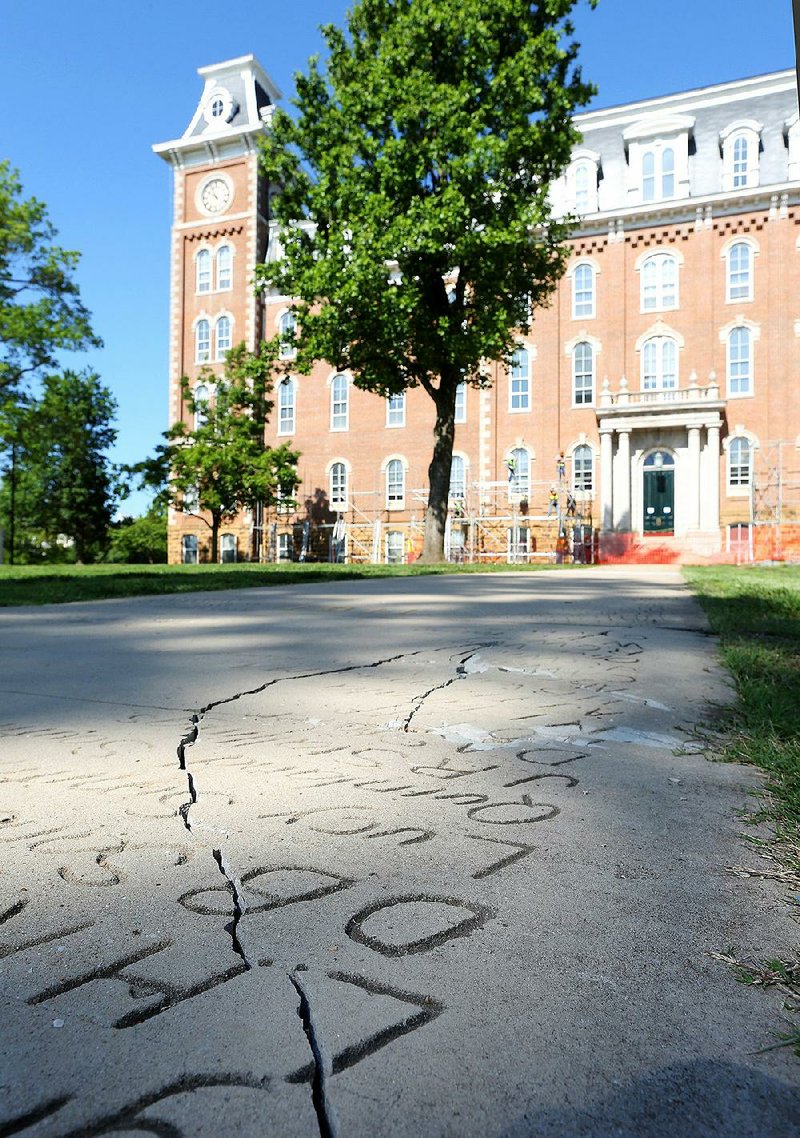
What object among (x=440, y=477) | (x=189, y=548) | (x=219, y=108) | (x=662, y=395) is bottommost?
(x=189, y=548)

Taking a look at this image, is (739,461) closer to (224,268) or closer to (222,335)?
(222,335)

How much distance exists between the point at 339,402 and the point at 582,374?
1080 centimetres

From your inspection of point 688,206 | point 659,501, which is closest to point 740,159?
point 688,206

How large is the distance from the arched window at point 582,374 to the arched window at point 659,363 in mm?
2009

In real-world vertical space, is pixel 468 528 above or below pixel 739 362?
below

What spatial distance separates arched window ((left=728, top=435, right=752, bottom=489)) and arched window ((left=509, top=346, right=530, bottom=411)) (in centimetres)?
797

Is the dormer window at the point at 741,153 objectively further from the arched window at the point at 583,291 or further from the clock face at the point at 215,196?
the clock face at the point at 215,196

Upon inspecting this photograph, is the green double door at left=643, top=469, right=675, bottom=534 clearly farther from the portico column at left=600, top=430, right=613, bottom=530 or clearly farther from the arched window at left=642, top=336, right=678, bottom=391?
the arched window at left=642, top=336, right=678, bottom=391

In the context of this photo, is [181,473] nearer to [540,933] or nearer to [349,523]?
[349,523]

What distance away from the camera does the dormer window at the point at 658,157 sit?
30984mm

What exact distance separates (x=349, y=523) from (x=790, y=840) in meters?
34.1

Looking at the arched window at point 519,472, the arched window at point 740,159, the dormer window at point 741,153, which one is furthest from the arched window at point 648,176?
the arched window at point 519,472

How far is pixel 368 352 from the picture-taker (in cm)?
1892

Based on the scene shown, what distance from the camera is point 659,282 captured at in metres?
31.1
